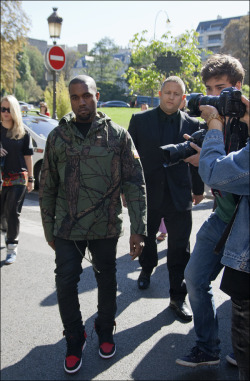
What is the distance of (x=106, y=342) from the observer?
9.68 feet

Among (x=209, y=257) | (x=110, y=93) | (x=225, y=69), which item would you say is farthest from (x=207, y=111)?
(x=110, y=93)

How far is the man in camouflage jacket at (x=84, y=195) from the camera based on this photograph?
2.66 m

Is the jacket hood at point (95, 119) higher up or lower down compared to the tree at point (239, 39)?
lower down

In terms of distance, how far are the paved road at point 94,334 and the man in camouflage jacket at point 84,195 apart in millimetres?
279

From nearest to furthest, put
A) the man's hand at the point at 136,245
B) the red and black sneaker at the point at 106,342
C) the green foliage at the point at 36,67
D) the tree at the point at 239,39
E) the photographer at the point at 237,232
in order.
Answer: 1. the photographer at the point at 237,232
2. the man's hand at the point at 136,245
3. the red and black sneaker at the point at 106,342
4. the tree at the point at 239,39
5. the green foliage at the point at 36,67

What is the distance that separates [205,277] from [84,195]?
0.94m

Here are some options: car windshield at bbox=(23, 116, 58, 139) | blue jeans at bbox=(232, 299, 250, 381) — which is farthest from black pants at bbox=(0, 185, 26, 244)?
car windshield at bbox=(23, 116, 58, 139)

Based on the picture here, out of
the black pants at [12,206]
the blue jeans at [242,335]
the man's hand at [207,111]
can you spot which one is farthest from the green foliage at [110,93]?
the blue jeans at [242,335]

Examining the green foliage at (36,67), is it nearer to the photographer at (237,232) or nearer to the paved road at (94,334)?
the paved road at (94,334)

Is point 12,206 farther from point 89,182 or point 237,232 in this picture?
point 237,232

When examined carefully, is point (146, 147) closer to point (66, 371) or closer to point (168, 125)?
point (168, 125)

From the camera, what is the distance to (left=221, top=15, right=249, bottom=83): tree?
5150 centimetres

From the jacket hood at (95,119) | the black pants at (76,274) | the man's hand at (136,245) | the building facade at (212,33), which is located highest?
the building facade at (212,33)

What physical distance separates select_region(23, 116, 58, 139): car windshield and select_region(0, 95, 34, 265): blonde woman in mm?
3998
